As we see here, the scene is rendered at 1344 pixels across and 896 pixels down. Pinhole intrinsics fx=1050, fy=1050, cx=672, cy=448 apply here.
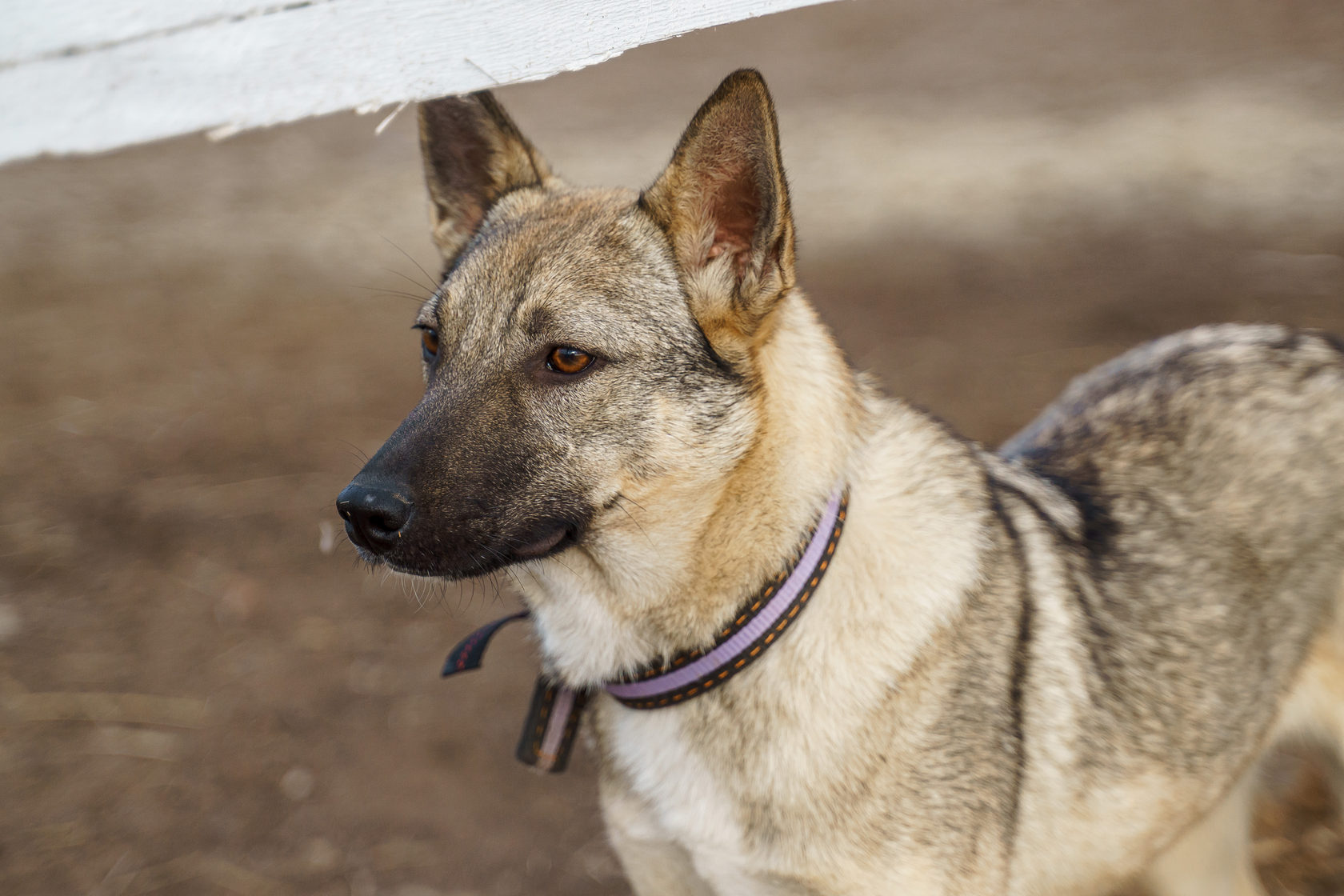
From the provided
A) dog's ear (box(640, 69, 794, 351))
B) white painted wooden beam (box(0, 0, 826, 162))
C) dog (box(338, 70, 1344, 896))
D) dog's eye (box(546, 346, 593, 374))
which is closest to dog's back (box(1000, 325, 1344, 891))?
dog (box(338, 70, 1344, 896))

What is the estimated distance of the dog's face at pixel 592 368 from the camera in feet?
7.47

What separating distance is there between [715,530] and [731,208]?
2.51 ft

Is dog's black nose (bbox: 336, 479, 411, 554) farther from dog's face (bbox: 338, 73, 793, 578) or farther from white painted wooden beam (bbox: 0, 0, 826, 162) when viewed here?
white painted wooden beam (bbox: 0, 0, 826, 162)

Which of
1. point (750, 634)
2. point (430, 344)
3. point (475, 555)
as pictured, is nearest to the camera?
point (475, 555)

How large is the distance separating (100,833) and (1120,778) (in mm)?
3692

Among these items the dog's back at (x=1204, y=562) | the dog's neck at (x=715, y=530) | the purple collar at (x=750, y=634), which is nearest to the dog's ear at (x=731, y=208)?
the dog's neck at (x=715, y=530)

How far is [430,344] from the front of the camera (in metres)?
2.77

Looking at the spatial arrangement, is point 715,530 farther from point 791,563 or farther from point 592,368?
point 592,368

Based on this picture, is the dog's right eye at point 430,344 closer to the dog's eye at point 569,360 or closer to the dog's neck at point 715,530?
the dog's eye at point 569,360

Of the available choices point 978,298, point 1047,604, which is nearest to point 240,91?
point 1047,604

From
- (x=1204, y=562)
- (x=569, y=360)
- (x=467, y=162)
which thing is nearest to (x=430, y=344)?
(x=569, y=360)

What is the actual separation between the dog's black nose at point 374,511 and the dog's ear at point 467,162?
1070 mm

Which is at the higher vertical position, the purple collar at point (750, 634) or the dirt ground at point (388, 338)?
the purple collar at point (750, 634)

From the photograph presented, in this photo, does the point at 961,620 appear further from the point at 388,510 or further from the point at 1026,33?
the point at 1026,33
